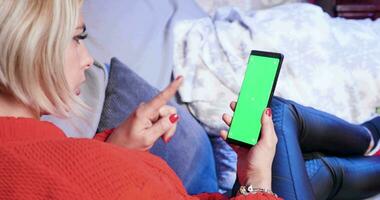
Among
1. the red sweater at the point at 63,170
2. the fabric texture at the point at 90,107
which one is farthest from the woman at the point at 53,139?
the fabric texture at the point at 90,107

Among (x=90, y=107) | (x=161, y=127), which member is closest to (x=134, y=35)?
(x=90, y=107)

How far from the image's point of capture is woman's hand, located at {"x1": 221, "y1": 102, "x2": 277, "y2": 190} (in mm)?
840

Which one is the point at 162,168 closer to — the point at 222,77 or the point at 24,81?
the point at 24,81

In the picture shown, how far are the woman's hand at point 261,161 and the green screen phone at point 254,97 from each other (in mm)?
47

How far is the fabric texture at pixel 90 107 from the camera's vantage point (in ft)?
3.81

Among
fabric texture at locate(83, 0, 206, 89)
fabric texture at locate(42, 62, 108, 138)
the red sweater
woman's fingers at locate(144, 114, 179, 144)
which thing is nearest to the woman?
the red sweater

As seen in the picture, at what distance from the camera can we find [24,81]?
0.70m

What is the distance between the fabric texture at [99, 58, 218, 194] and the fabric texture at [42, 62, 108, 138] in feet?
0.09

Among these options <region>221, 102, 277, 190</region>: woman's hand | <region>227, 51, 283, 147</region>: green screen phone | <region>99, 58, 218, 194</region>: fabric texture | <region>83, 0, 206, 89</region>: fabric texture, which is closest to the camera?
<region>221, 102, 277, 190</region>: woman's hand

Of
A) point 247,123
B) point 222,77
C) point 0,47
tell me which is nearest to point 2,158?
point 0,47

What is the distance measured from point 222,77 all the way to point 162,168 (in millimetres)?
738

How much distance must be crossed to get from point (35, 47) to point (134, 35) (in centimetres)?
84

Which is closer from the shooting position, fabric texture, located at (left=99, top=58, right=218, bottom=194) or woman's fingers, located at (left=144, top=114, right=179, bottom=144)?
woman's fingers, located at (left=144, top=114, right=179, bottom=144)

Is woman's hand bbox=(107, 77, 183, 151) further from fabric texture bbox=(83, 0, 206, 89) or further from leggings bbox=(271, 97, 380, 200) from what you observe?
fabric texture bbox=(83, 0, 206, 89)
